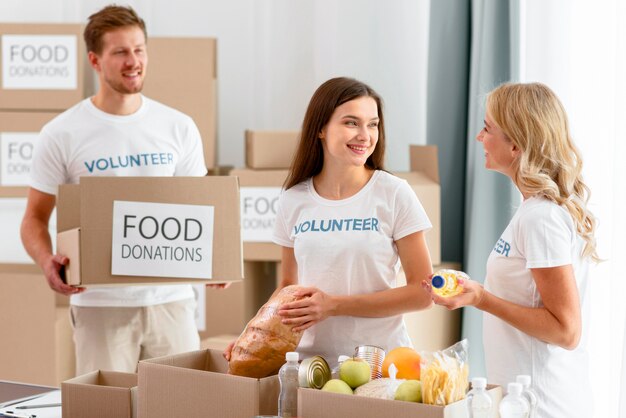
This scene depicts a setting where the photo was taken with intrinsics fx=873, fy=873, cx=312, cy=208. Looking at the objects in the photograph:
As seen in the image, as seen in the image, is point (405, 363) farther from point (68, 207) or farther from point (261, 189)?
point (261, 189)

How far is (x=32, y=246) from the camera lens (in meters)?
2.44

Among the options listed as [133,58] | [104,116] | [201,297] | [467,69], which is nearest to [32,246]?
[104,116]

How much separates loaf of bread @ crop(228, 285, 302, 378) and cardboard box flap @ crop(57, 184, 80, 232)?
696 mm

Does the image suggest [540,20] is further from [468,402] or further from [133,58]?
[468,402]

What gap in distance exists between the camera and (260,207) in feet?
10.5

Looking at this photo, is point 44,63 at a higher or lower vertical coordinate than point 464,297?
higher

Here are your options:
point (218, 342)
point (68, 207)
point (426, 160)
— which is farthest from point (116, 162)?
point (426, 160)

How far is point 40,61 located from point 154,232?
1631 millimetres

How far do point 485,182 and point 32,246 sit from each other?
1509 mm

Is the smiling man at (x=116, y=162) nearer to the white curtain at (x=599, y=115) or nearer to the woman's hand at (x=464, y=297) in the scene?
the woman's hand at (x=464, y=297)

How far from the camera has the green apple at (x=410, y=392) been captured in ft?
4.40

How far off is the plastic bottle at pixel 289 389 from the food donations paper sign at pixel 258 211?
1.72m

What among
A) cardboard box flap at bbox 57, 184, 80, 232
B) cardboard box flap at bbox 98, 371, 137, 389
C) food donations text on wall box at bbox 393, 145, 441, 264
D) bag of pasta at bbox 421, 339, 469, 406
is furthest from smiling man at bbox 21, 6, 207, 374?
bag of pasta at bbox 421, 339, 469, 406

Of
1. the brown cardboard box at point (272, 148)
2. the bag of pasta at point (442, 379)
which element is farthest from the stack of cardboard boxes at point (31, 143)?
the bag of pasta at point (442, 379)
